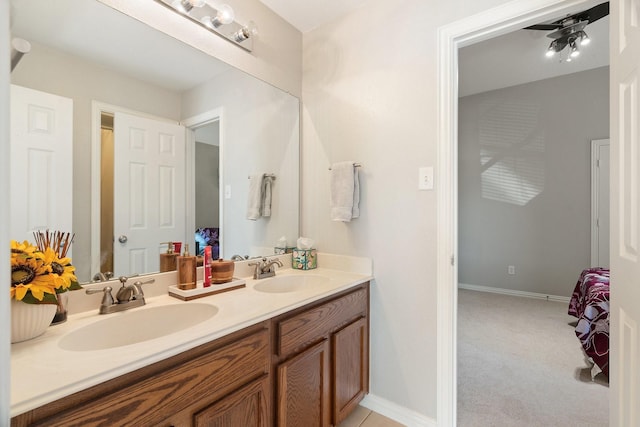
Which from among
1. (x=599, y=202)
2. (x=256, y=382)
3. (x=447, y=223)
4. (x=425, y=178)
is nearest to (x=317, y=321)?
(x=256, y=382)

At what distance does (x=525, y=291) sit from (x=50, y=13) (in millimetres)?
5112

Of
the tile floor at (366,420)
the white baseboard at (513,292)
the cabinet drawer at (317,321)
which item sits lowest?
the tile floor at (366,420)

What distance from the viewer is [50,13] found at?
3.59 feet

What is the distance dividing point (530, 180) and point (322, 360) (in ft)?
13.0

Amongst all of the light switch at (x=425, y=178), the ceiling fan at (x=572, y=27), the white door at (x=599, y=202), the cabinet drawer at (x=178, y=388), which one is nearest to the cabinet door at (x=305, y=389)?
the cabinet drawer at (x=178, y=388)

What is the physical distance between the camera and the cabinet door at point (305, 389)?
1.19 metres

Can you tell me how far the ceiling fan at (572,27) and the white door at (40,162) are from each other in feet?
11.1

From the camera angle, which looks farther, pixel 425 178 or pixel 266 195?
pixel 266 195

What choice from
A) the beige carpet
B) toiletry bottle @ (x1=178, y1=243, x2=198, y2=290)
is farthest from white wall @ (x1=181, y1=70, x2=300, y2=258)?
the beige carpet

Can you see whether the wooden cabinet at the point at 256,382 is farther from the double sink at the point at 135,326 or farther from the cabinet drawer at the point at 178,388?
the double sink at the point at 135,326

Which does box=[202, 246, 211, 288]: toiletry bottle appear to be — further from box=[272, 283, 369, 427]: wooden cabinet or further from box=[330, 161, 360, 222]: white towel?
box=[330, 161, 360, 222]: white towel

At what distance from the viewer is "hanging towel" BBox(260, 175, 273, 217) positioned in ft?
6.38

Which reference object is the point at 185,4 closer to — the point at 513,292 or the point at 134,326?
the point at 134,326

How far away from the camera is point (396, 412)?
1702mm
